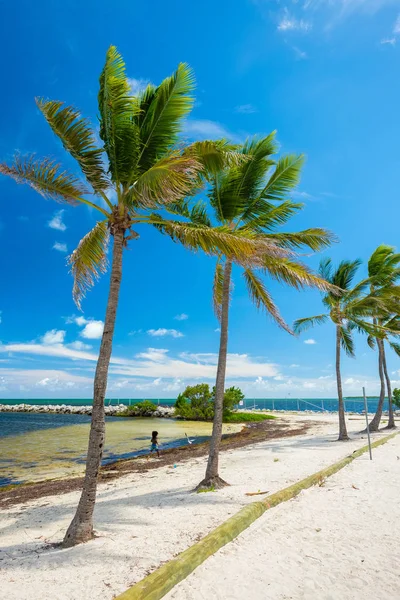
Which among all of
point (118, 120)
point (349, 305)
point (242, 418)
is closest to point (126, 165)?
point (118, 120)

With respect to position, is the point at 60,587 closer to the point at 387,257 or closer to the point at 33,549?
the point at 33,549

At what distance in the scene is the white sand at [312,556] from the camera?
13.5 feet

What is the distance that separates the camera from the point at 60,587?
4.21 meters

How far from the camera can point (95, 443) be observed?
6020 millimetres

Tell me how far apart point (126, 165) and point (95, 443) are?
5.02 m

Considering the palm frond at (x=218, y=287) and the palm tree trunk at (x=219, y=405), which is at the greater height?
the palm frond at (x=218, y=287)

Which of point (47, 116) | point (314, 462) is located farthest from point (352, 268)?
point (47, 116)

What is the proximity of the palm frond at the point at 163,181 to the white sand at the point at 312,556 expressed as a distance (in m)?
5.73

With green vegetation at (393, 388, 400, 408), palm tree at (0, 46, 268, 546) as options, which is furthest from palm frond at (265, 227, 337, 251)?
green vegetation at (393, 388, 400, 408)

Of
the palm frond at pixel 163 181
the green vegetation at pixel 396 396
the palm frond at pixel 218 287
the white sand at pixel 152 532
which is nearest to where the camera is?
the white sand at pixel 152 532

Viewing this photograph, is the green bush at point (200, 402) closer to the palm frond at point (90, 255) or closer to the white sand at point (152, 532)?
the white sand at point (152, 532)

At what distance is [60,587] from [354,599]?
128 inches

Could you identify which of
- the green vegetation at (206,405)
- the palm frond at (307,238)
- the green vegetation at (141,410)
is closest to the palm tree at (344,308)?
the palm frond at (307,238)

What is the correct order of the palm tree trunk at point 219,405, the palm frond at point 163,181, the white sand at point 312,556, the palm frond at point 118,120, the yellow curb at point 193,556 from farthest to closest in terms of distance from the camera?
1. the palm tree trunk at point 219,405
2. the palm frond at point 118,120
3. the palm frond at point 163,181
4. the white sand at point 312,556
5. the yellow curb at point 193,556
